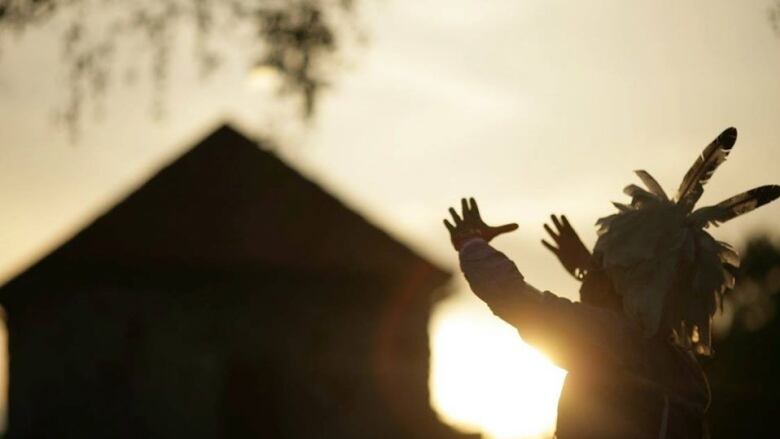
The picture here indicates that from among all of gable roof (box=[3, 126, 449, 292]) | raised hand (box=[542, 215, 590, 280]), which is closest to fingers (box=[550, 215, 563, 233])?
raised hand (box=[542, 215, 590, 280])

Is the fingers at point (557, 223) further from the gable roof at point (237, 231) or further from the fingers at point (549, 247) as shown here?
the gable roof at point (237, 231)

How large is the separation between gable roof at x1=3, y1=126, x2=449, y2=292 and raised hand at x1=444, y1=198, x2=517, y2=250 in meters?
19.0

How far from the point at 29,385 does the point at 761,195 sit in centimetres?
2207

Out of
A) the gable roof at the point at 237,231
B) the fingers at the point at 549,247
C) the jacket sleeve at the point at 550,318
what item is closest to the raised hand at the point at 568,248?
the fingers at the point at 549,247

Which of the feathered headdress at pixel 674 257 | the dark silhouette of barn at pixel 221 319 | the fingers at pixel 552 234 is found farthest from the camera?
the dark silhouette of barn at pixel 221 319

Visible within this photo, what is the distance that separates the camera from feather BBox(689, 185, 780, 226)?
536 cm

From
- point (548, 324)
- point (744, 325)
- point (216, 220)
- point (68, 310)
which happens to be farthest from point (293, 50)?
point (744, 325)

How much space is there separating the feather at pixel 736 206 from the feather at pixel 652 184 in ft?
0.56

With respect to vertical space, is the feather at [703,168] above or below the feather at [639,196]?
above

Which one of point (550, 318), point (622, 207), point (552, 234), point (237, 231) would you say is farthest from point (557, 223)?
point (237, 231)

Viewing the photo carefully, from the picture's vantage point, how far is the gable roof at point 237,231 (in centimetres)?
2462

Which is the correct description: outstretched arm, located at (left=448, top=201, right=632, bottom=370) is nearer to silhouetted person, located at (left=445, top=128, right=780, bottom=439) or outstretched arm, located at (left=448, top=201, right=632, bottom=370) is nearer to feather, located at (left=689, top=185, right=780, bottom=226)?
silhouetted person, located at (left=445, top=128, right=780, bottom=439)

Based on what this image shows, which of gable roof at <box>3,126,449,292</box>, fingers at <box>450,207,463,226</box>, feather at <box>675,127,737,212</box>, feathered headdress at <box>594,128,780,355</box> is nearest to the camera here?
feathered headdress at <box>594,128,780,355</box>

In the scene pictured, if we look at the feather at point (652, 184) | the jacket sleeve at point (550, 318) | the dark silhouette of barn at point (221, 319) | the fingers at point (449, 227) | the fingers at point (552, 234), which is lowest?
the jacket sleeve at point (550, 318)
